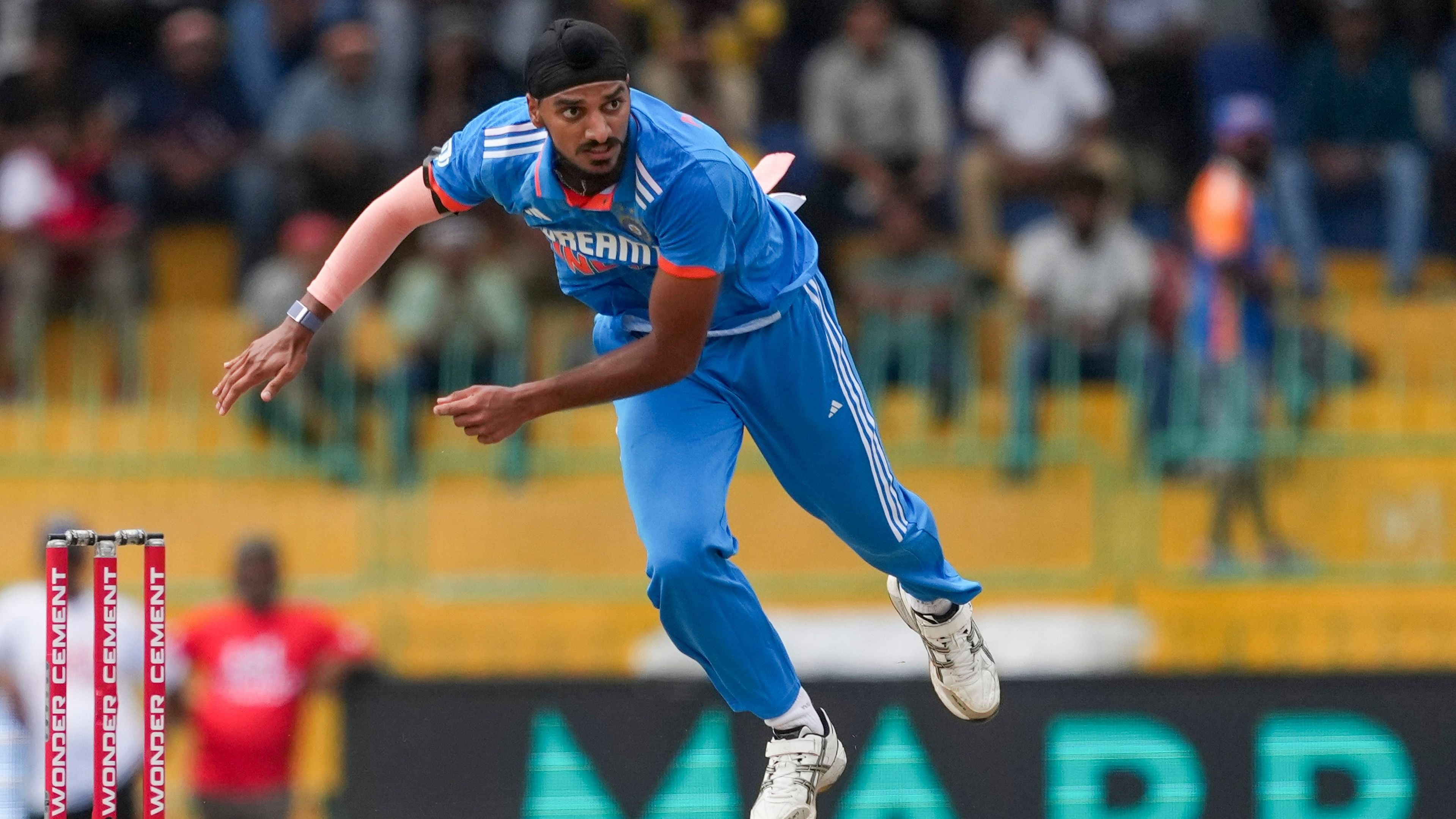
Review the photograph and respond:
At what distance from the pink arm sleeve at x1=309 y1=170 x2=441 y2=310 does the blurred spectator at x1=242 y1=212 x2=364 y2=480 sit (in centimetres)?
467

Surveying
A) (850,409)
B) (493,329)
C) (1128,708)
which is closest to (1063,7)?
(493,329)

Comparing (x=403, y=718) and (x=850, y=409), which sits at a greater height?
(x=850, y=409)

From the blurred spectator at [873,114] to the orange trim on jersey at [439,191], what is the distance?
6.07 metres

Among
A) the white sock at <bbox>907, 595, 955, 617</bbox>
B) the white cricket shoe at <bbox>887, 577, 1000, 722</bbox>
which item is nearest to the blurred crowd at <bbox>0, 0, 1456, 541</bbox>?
the white cricket shoe at <bbox>887, 577, 1000, 722</bbox>

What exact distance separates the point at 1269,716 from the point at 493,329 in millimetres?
4367

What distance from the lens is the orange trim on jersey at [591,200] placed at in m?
4.93

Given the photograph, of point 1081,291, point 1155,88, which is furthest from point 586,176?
point 1155,88

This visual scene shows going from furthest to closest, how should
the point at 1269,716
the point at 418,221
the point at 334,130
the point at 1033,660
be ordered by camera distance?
the point at 334,130, the point at 1033,660, the point at 1269,716, the point at 418,221

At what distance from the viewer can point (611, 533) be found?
9.95 metres

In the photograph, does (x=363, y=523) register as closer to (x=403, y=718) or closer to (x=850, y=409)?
(x=403, y=718)

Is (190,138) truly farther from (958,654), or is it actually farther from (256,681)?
(958,654)

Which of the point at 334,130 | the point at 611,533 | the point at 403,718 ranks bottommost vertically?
the point at 403,718

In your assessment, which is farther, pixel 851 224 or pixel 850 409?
pixel 851 224

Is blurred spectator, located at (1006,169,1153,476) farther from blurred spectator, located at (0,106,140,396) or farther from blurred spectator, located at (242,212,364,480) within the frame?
blurred spectator, located at (0,106,140,396)
